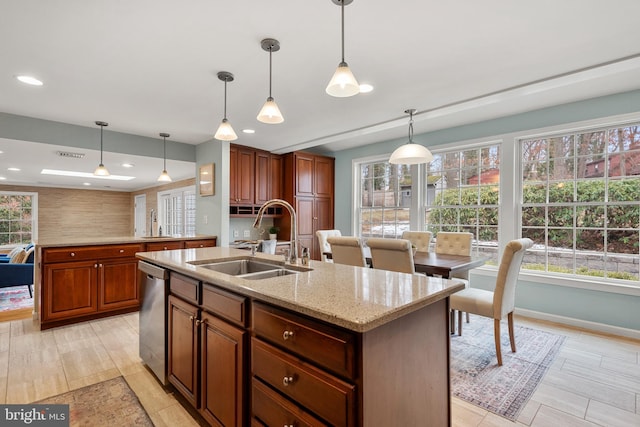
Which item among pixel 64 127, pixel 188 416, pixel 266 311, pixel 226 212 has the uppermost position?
pixel 64 127

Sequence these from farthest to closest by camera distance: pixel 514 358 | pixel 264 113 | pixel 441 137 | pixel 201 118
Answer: pixel 441 137
pixel 201 118
pixel 514 358
pixel 264 113

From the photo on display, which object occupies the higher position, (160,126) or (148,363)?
(160,126)

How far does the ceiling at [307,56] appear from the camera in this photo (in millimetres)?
1829

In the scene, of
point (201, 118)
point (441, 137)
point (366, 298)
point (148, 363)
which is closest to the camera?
point (366, 298)

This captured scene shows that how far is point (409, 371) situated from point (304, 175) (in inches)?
178

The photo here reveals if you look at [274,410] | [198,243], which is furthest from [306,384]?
[198,243]

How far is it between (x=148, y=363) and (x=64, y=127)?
3291mm

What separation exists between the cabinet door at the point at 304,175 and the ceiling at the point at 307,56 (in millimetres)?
1697

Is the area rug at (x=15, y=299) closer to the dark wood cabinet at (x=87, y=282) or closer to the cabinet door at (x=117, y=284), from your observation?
the dark wood cabinet at (x=87, y=282)

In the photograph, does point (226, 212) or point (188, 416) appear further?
point (226, 212)

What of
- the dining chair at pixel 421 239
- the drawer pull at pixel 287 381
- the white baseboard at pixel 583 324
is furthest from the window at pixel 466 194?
the drawer pull at pixel 287 381

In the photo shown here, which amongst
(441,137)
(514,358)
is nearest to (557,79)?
(441,137)

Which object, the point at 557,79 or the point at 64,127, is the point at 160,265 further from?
the point at 557,79

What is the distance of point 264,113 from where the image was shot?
6.92ft
